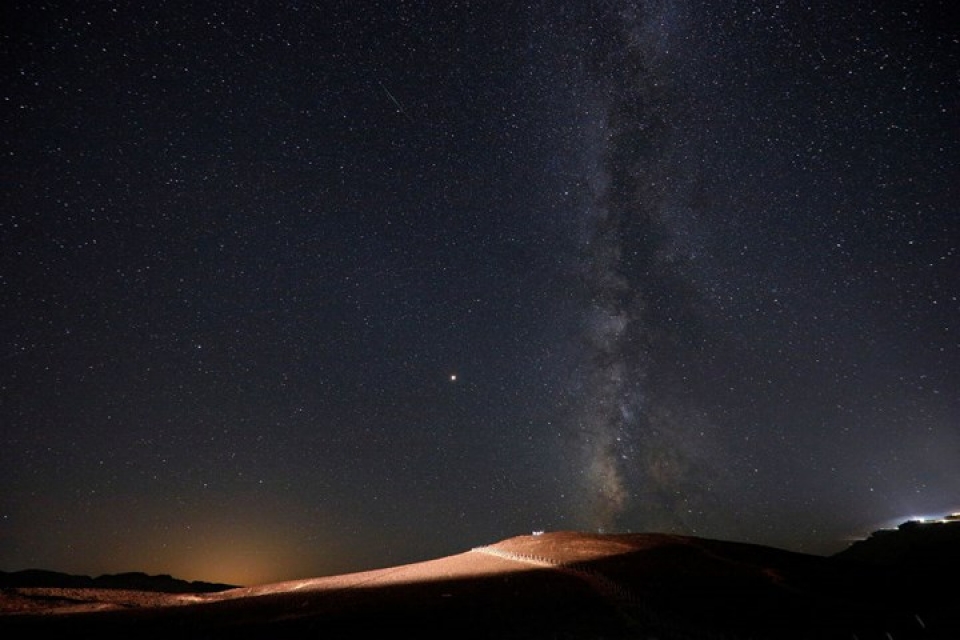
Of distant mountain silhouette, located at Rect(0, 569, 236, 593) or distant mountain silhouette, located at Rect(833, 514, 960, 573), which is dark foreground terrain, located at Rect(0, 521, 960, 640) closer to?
distant mountain silhouette, located at Rect(0, 569, 236, 593)

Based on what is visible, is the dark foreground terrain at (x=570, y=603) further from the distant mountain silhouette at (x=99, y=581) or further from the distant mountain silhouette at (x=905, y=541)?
the distant mountain silhouette at (x=905, y=541)

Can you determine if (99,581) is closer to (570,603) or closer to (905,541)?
(570,603)

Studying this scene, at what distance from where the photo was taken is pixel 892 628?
41.6ft

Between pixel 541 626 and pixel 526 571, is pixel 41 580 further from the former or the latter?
pixel 541 626

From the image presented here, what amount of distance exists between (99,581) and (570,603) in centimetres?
5896

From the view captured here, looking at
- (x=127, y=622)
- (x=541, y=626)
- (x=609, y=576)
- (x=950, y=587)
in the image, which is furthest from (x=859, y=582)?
(x=127, y=622)

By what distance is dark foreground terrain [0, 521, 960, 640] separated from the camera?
1289 cm

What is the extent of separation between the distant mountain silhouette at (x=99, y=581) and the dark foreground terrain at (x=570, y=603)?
1353 cm

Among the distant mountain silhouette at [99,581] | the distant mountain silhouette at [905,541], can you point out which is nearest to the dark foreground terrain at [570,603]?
the distant mountain silhouette at [99,581]

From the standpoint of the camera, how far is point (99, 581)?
166ft

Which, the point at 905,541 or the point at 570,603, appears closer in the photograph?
the point at 570,603

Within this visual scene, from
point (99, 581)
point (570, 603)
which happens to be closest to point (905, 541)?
point (570, 603)

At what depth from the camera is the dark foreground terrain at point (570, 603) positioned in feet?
42.3

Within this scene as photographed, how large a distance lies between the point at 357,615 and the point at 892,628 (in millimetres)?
15214
